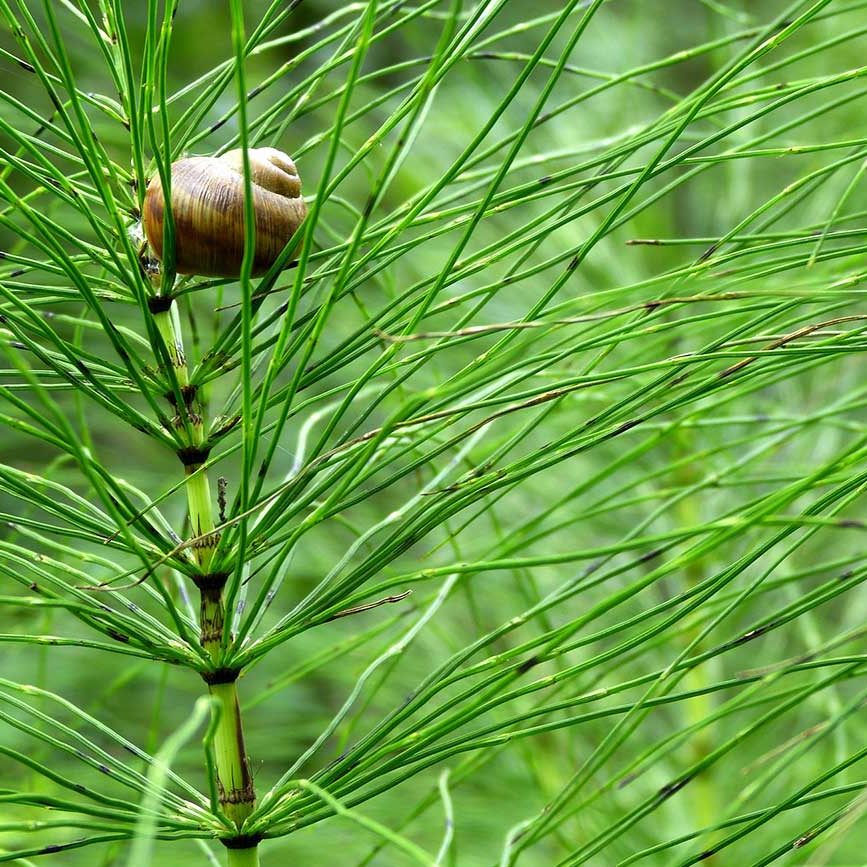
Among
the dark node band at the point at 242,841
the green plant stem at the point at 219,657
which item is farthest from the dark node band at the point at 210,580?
the dark node band at the point at 242,841


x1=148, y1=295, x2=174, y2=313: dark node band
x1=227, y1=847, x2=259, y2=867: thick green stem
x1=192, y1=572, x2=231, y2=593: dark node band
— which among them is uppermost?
x1=148, y1=295, x2=174, y2=313: dark node band

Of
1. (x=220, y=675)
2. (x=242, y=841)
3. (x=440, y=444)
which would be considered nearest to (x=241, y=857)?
(x=242, y=841)

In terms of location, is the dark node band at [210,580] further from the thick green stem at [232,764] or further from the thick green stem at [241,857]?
the thick green stem at [241,857]

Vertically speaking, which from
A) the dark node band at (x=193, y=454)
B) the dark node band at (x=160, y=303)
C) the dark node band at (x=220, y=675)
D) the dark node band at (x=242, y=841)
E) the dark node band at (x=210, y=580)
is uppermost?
the dark node band at (x=160, y=303)

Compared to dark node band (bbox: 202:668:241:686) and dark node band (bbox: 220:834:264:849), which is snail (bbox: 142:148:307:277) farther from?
dark node band (bbox: 220:834:264:849)

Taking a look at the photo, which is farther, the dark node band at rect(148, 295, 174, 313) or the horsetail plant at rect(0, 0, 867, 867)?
the dark node band at rect(148, 295, 174, 313)

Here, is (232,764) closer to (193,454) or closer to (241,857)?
(241,857)

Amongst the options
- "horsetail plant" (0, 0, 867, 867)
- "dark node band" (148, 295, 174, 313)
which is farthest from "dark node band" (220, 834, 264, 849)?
"dark node band" (148, 295, 174, 313)
